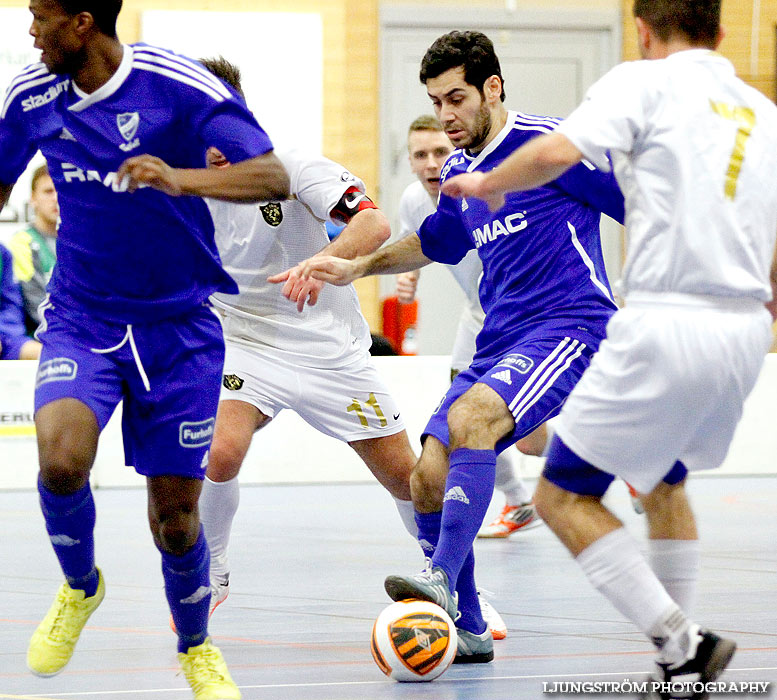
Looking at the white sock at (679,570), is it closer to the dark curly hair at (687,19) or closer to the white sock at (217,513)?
the dark curly hair at (687,19)

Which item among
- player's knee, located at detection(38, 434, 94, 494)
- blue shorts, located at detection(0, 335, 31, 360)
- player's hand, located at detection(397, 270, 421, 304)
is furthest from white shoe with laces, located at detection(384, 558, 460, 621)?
blue shorts, located at detection(0, 335, 31, 360)

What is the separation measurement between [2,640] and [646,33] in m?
2.91

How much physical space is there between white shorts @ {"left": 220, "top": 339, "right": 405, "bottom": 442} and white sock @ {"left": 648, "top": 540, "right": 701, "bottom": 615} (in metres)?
1.67

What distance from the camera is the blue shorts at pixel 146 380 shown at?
3.60m

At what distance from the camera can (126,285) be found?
11.9 ft

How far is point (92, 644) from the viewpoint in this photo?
4.61m

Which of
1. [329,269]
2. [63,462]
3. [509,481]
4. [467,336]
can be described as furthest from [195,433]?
[467,336]

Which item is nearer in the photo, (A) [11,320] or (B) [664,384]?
(B) [664,384]

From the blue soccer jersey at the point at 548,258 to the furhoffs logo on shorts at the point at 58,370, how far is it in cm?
158

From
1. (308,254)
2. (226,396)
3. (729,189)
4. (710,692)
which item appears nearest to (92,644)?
(226,396)

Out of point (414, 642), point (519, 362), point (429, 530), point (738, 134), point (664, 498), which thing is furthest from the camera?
point (429, 530)

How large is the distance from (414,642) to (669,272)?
4.55 feet

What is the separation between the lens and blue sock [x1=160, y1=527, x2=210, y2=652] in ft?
12.1

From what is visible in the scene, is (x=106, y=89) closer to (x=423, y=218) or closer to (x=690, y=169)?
(x=690, y=169)
